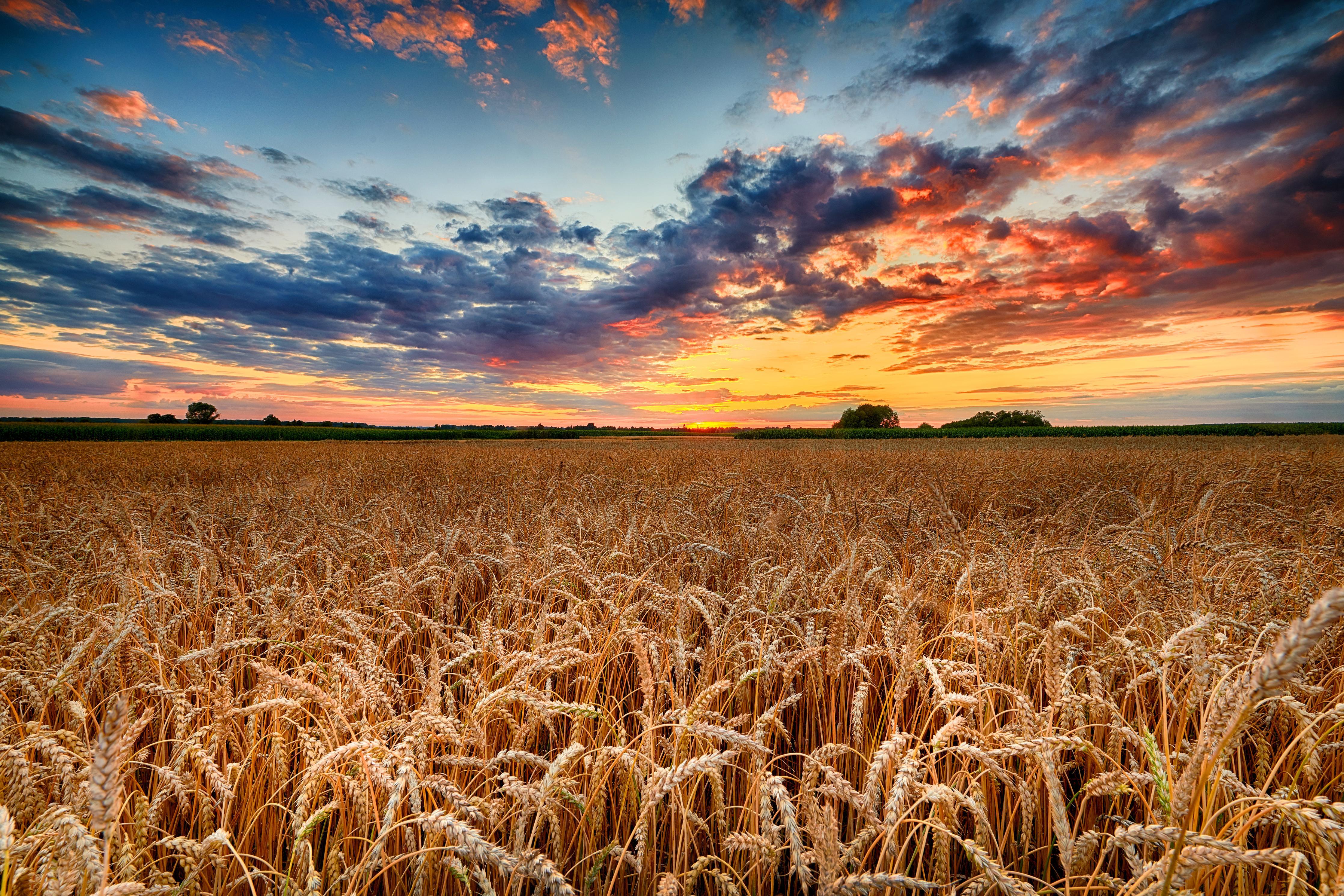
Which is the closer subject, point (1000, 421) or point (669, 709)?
point (669, 709)

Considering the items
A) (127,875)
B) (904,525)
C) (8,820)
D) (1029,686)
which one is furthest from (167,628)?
(904,525)

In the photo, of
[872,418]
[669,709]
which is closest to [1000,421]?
[872,418]

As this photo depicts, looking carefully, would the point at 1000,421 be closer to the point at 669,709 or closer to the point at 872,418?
the point at 872,418

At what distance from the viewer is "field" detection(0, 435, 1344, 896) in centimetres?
138

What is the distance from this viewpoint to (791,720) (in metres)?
2.63

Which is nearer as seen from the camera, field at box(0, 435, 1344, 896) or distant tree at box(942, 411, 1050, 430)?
field at box(0, 435, 1344, 896)

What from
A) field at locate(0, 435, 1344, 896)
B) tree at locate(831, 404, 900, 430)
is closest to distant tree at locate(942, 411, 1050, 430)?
tree at locate(831, 404, 900, 430)

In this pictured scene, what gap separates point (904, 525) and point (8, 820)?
5.31 metres

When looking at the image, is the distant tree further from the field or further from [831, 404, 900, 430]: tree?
the field

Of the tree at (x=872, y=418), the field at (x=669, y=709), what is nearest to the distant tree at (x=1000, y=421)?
the tree at (x=872, y=418)

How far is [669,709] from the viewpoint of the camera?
2.35 metres

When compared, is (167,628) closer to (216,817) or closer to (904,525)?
(216,817)

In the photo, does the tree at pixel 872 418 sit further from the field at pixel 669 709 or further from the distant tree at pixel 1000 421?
the field at pixel 669 709

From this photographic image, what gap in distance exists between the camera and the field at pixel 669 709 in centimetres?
138
